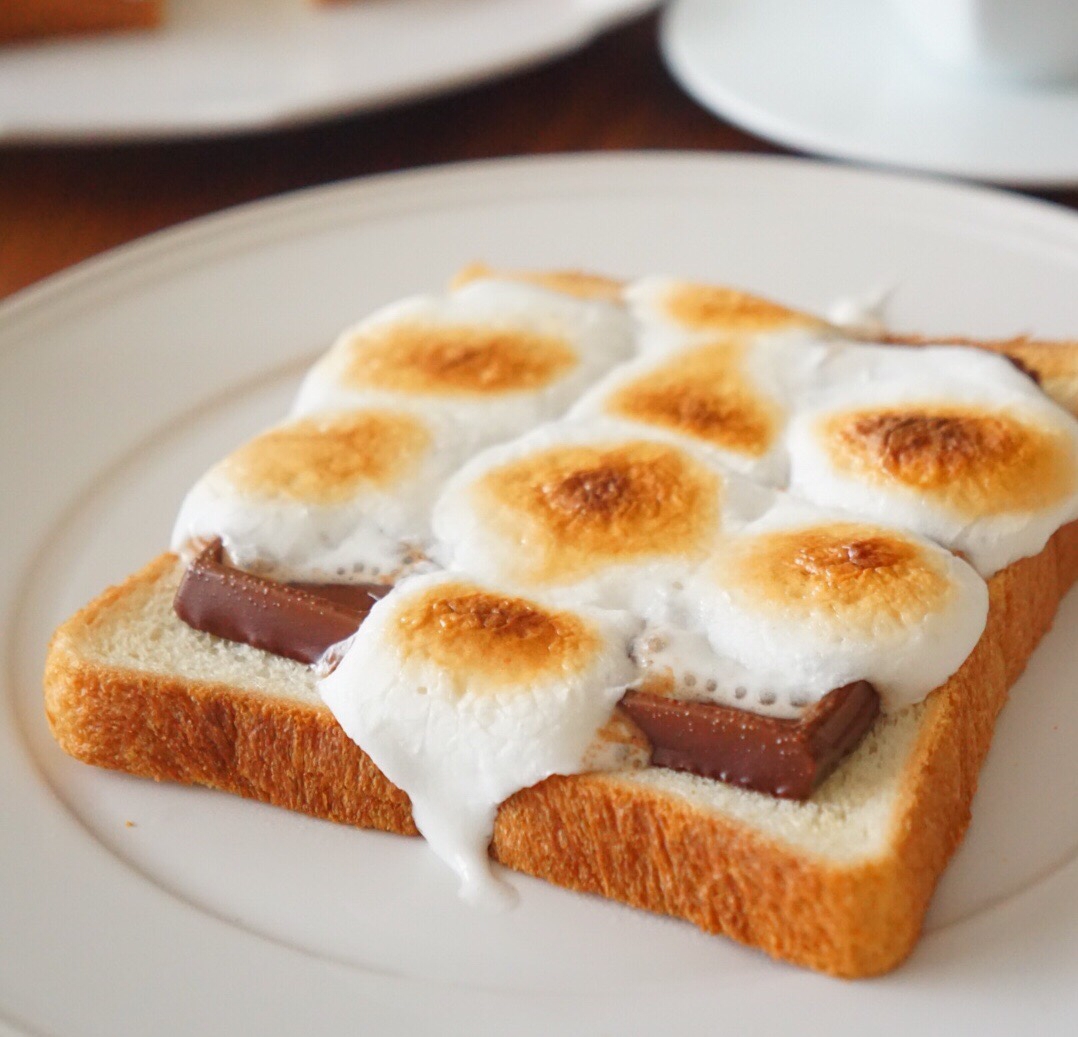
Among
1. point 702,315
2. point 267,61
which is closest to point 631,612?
point 702,315

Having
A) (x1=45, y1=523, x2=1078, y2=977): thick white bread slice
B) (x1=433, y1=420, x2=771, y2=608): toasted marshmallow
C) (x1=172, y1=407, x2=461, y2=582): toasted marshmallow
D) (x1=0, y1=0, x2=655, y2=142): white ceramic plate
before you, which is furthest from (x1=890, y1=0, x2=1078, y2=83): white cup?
(x1=172, y1=407, x2=461, y2=582): toasted marshmallow

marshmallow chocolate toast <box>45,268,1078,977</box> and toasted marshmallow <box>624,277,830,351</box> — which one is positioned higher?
toasted marshmallow <box>624,277,830,351</box>

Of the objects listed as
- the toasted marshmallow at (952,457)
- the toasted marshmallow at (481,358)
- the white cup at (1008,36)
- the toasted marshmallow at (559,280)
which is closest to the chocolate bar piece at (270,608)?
the toasted marshmallow at (481,358)

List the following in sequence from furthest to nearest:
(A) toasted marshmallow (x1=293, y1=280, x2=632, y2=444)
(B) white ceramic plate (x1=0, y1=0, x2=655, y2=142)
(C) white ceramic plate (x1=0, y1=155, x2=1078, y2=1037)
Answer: (B) white ceramic plate (x1=0, y1=0, x2=655, y2=142)
(A) toasted marshmallow (x1=293, y1=280, x2=632, y2=444)
(C) white ceramic plate (x1=0, y1=155, x2=1078, y2=1037)

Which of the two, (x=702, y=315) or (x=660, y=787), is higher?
(x=702, y=315)

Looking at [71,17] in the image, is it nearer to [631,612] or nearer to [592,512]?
[592,512]

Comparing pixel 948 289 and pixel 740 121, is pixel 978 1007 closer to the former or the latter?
pixel 948 289

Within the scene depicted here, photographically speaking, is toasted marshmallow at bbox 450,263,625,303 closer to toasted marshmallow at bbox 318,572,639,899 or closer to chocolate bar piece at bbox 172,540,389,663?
chocolate bar piece at bbox 172,540,389,663
